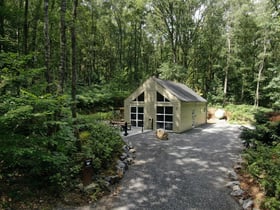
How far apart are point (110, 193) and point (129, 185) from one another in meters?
0.70

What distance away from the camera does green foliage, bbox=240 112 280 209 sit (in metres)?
5.35

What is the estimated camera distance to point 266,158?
7.13m

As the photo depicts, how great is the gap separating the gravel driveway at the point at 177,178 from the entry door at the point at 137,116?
4.47 m

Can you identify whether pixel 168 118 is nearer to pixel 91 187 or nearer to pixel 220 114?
pixel 91 187

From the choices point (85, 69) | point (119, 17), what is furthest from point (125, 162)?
point (85, 69)

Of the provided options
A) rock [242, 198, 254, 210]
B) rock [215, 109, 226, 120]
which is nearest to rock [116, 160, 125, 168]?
rock [242, 198, 254, 210]

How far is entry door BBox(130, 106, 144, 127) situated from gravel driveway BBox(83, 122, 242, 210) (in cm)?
447

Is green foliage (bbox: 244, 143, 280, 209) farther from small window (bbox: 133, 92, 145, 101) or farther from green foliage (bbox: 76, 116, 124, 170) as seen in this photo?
small window (bbox: 133, 92, 145, 101)

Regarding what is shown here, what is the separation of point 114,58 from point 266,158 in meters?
26.2

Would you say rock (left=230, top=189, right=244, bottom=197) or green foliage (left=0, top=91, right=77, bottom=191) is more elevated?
green foliage (left=0, top=91, right=77, bottom=191)

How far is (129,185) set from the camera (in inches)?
265

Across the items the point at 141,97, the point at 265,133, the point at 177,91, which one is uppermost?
the point at 177,91

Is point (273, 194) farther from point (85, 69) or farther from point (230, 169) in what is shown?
point (85, 69)

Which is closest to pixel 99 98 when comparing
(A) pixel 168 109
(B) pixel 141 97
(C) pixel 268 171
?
(B) pixel 141 97
